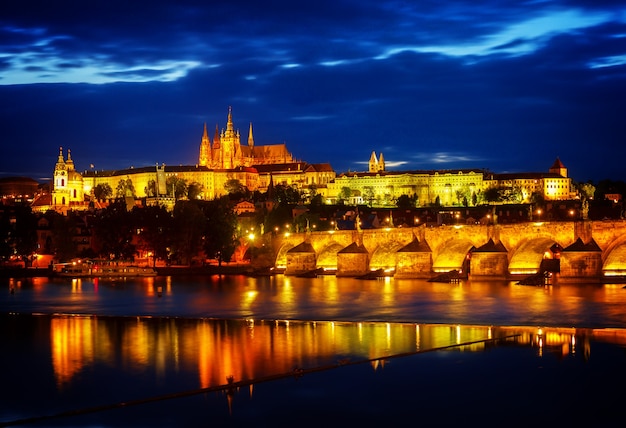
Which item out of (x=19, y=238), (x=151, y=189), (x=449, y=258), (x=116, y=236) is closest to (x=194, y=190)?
(x=151, y=189)

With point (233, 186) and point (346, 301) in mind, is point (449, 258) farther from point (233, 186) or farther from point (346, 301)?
point (233, 186)

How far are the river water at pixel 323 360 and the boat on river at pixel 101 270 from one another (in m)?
23.3

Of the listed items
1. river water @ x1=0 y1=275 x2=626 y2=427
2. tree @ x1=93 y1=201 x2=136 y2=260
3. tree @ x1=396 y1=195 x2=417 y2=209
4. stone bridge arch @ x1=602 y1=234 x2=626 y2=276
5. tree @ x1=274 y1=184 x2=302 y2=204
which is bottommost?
river water @ x1=0 y1=275 x2=626 y2=427

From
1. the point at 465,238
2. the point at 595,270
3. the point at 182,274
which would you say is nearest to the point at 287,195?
the point at 182,274

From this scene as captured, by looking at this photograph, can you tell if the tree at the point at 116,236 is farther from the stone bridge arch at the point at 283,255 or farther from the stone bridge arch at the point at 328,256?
the stone bridge arch at the point at 328,256

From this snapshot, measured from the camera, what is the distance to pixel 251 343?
103 ft

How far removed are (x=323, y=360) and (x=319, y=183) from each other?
15772cm

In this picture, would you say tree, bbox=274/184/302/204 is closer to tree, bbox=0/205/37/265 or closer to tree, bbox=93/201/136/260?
tree, bbox=0/205/37/265

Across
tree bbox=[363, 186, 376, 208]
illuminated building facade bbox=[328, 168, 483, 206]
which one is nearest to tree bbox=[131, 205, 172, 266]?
illuminated building facade bbox=[328, 168, 483, 206]

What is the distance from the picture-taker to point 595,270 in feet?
156

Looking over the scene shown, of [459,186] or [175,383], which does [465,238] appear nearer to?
[175,383]

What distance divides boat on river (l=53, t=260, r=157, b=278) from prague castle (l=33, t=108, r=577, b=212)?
229 ft

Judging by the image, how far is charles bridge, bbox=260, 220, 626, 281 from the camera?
48094mm

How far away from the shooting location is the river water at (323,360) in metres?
22.2
